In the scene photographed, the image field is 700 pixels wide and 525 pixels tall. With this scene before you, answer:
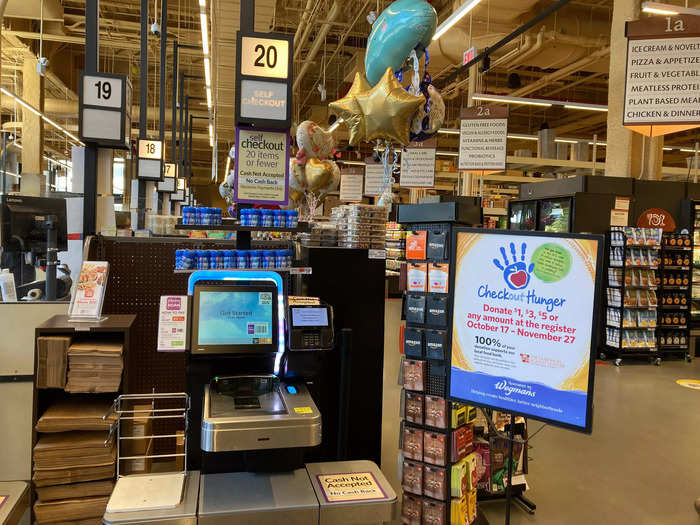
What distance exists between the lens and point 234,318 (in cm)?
278

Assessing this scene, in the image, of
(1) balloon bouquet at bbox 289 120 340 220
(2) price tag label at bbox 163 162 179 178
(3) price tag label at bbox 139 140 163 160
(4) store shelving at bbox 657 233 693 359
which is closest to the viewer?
(1) balloon bouquet at bbox 289 120 340 220

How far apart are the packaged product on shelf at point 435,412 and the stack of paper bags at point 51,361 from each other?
6.62 ft

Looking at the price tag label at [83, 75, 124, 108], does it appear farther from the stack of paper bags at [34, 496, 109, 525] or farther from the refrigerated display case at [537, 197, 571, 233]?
the refrigerated display case at [537, 197, 571, 233]

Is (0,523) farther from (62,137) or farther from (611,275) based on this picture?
(62,137)

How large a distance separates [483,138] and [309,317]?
7395 mm

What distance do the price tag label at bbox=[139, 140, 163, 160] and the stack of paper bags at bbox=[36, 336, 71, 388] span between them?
6782 millimetres

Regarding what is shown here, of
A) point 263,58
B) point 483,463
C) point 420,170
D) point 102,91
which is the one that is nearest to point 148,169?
point 102,91

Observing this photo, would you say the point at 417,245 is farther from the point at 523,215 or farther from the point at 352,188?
the point at 352,188

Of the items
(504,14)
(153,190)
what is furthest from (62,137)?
(504,14)

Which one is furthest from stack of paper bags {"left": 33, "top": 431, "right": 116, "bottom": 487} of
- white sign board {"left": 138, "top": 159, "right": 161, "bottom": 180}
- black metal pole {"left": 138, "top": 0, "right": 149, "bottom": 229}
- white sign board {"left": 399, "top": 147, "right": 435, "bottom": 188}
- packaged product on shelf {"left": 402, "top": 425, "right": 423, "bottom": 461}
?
white sign board {"left": 399, "top": 147, "right": 435, "bottom": 188}

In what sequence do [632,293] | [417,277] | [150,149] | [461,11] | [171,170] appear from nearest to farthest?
[417,277] → [461,11] → [632,293] → [150,149] → [171,170]

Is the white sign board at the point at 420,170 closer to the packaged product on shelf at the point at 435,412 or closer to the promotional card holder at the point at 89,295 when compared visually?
the packaged product on shelf at the point at 435,412

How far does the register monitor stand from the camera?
8.91ft

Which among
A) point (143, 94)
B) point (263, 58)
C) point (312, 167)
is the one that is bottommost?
point (312, 167)
